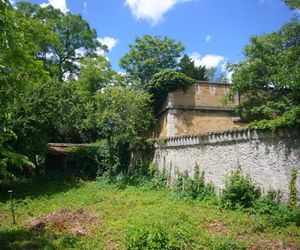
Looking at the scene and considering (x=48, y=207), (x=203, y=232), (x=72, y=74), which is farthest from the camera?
(x=72, y=74)

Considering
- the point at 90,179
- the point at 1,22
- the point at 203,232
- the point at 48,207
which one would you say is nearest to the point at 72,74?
the point at 90,179

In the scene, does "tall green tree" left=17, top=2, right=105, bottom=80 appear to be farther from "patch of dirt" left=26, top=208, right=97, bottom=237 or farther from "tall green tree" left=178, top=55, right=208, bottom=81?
"patch of dirt" left=26, top=208, right=97, bottom=237

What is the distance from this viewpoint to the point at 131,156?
20.8m

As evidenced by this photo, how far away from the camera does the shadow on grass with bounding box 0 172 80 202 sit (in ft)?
51.4

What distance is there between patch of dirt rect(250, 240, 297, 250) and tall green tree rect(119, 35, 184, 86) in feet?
92.5

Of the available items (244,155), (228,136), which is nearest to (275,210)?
(244,155)

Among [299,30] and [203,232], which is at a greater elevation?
[299,30]

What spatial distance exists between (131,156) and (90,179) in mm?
3197

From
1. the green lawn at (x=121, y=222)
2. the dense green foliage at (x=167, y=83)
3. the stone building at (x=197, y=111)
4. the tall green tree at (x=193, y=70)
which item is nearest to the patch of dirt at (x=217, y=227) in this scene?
the green lawn at (x=121, y=222)

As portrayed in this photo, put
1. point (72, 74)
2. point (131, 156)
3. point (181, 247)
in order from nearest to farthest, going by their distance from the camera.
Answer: point (181, 247)
point (131, 156)
point (72, 74)

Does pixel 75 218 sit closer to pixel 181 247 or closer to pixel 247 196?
pixel 181 247

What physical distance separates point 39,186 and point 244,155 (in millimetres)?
11733

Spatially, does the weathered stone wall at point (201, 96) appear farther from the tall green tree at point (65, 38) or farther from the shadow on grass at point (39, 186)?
the tall green tree at point (65, 38)

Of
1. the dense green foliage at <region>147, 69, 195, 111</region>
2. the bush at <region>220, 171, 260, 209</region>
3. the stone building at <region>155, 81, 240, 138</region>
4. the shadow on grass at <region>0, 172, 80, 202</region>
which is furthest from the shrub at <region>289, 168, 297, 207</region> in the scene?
the dense green foliage at <region>147, 69, 195, 111</region>
